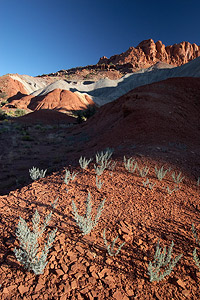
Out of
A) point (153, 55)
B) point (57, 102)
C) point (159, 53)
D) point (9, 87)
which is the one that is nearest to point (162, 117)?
point (57, 102)

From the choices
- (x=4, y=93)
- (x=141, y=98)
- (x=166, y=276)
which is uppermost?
(x=4, y=93)

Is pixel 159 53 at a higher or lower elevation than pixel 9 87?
higher

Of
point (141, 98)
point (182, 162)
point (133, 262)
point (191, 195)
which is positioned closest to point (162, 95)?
point (141, 98)

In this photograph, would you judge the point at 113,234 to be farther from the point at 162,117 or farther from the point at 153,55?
the point at 153,55

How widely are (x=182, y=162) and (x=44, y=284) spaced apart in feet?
12.6

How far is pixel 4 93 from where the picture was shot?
4706 cm

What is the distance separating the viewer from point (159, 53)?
91.6 metres

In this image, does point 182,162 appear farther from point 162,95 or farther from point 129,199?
point 162,95

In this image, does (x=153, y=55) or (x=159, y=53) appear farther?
(x=159, y=53)

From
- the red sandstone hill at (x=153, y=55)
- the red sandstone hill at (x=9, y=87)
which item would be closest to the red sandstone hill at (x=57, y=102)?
the red sandstone hill at (x=9, y=87)

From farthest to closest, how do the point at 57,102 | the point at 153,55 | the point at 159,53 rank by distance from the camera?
the point at 159,53 < the point at 153,55 < the point at 57,102

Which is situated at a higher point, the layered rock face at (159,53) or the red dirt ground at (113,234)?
the layered rock face at (159,53)

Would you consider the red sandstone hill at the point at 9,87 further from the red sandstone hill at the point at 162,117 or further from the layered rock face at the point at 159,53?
the layered rock face at the point at 159,53

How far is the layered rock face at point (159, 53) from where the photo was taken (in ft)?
297
